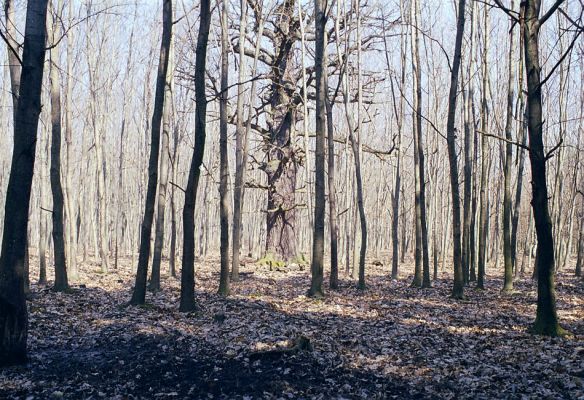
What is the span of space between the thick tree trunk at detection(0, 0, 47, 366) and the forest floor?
0.42 meters

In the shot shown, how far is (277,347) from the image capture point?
7.62m

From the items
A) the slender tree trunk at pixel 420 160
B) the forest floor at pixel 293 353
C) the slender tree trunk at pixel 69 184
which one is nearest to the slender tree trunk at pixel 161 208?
the forest floor at pixel 293 353

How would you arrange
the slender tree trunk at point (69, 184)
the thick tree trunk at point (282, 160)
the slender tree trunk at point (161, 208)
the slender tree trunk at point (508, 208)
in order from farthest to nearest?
the thick tree trunk at point (282, 160) → the slender tree trunk at point (69, 184) → the slender tree trunk at point (508, 208) → the slender tree trunk at point (161, 208)

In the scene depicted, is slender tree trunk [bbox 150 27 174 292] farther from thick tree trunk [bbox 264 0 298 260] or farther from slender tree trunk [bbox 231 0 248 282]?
thick tree trunk [bbox 264 0 298 260]

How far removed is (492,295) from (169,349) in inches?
371

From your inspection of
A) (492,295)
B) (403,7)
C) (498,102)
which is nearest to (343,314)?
(492,295)

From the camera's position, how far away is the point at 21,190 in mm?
6500

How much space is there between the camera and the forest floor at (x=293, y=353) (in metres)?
6.07

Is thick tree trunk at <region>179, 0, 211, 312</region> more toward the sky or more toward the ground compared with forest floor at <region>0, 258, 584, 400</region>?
more toward the sky

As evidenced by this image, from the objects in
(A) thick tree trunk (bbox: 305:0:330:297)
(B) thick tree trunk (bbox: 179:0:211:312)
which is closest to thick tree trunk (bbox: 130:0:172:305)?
(B) thick tree trunk (bbox: 179:0:211:312)

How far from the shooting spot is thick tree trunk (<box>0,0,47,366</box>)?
6395 millimetres

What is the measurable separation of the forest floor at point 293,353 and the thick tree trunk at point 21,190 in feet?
1.37

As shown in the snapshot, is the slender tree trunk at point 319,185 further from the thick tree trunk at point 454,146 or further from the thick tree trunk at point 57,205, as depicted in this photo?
the thick tree trunk at point 57,205

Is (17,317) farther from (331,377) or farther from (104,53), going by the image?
(104,53)
